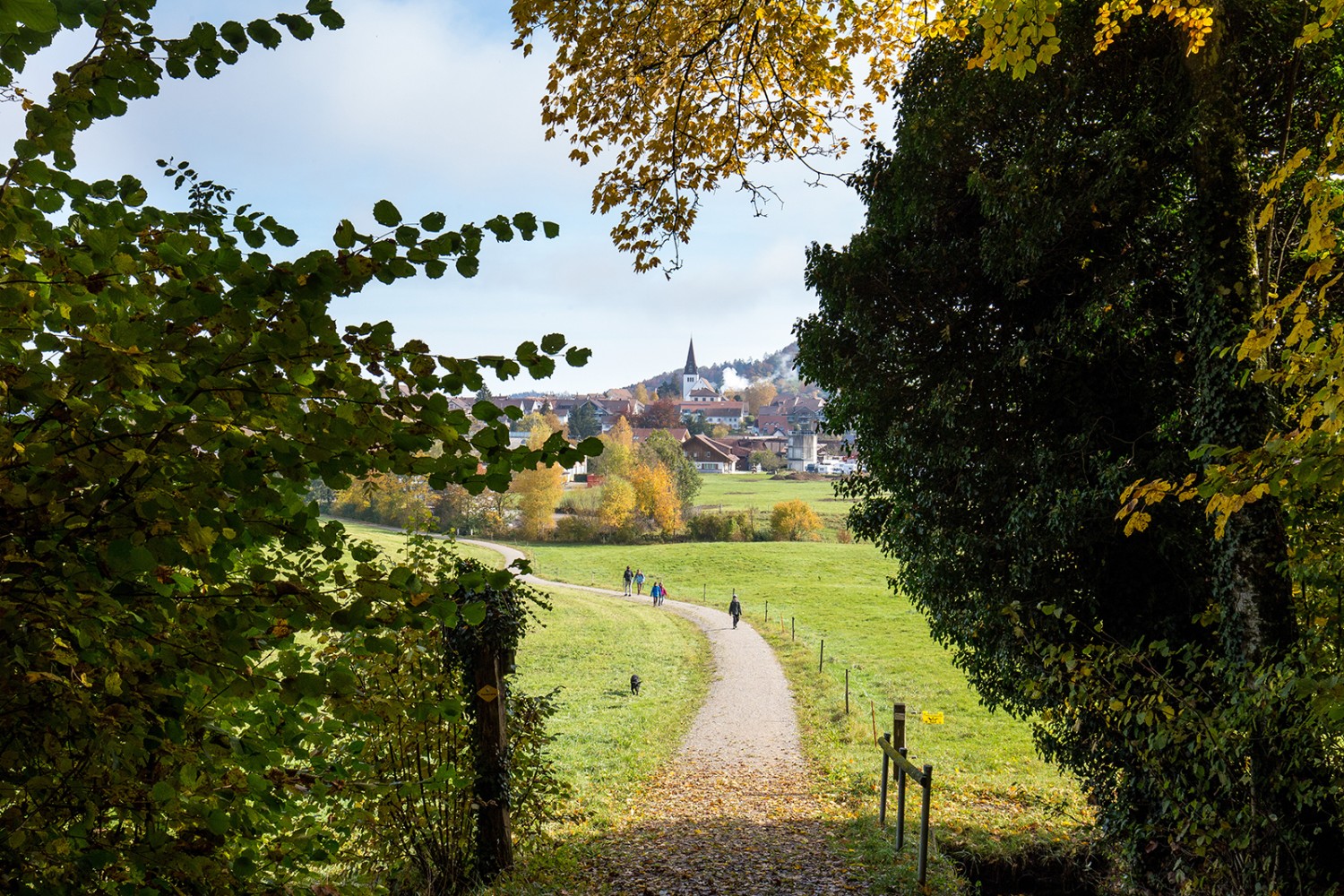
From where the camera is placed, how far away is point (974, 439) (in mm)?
7773

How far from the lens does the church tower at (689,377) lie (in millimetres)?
144375

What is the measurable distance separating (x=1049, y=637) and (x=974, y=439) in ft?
6.32

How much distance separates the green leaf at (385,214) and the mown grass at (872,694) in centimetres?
171

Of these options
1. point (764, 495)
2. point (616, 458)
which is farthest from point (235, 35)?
point (764, 495)

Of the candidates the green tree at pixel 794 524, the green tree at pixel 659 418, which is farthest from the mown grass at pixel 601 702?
the green tree at pixel 659 418

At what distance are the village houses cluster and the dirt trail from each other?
140ft

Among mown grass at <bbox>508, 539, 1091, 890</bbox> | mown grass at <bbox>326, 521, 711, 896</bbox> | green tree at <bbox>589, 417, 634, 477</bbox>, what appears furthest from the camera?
green tree at <bbox>589, 417, 634, 477</bbox>

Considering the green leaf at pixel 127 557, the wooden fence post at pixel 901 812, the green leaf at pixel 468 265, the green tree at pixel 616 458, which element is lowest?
the wooden fence post at pixel 901 812

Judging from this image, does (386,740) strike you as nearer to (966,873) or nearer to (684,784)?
(966,873)

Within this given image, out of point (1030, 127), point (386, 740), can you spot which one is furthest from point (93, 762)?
point (1030, 127)

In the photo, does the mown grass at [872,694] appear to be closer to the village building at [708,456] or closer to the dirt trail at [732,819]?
the dirt trail at [732,819]

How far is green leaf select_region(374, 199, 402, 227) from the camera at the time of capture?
6.21 ft

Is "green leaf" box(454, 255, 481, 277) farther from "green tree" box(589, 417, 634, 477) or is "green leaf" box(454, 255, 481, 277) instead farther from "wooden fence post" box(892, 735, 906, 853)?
"green tree" box(589, 417, 634, 477)

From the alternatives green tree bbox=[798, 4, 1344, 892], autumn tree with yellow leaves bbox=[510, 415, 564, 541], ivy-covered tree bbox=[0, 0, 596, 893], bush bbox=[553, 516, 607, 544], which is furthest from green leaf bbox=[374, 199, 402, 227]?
bush bbox=[553, 516, 607, 544]
